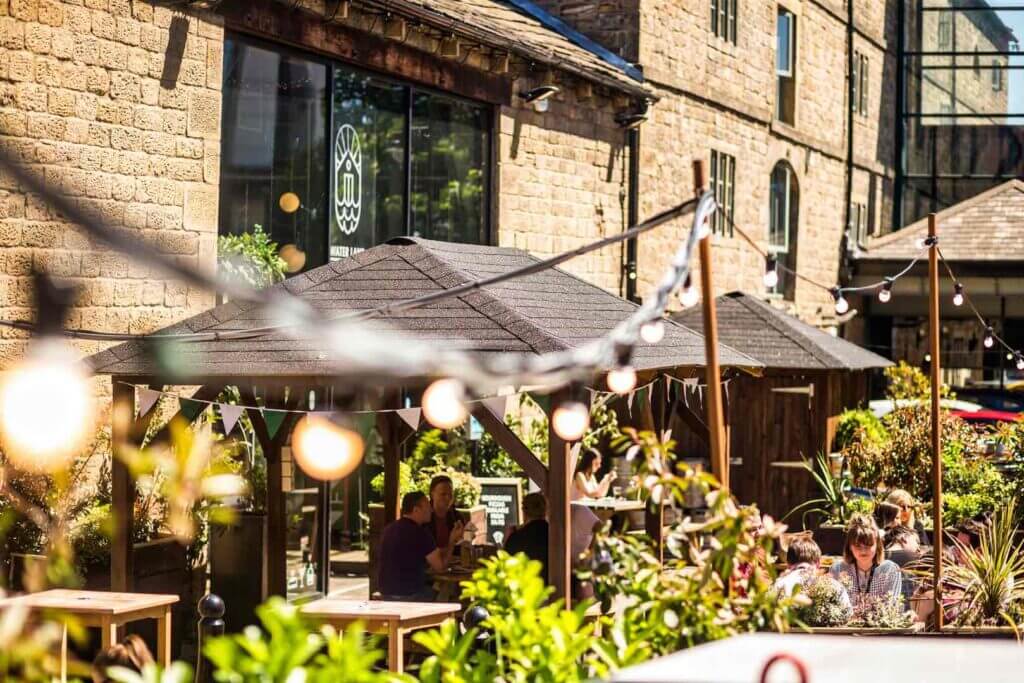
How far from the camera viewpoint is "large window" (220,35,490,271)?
11805 millimetres

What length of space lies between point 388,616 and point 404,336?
1.60 m

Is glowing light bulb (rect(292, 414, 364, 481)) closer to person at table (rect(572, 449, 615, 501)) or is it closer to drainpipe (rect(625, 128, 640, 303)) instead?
person at table (rect(572, 449, 615, 501))

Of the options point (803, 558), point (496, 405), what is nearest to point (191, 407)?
point (496, 405)

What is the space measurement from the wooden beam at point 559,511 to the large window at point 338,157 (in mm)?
4040

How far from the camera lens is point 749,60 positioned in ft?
70.9

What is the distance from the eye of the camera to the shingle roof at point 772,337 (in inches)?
629

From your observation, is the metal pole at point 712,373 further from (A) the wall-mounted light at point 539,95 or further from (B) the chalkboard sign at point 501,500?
(A) the wall-mounted light at point 539,95

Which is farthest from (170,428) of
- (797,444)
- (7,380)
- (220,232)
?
(797,444)

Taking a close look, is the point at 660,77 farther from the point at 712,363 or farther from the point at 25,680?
the point at 25,680

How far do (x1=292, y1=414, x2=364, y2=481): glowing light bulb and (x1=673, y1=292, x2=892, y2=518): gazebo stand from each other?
7.39 meters

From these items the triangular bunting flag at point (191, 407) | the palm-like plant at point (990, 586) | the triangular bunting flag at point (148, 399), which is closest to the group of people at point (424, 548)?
the triangular bunting flag at point (191, 407)

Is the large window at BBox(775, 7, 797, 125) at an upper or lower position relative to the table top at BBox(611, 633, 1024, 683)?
upper

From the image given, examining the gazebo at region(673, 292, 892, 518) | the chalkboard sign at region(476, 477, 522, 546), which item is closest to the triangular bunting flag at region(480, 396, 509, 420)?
the chalkboard sign at region(476, 477, 522, 546)

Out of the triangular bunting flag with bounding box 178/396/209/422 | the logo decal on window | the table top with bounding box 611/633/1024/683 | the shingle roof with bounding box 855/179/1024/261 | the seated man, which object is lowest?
the seated man
